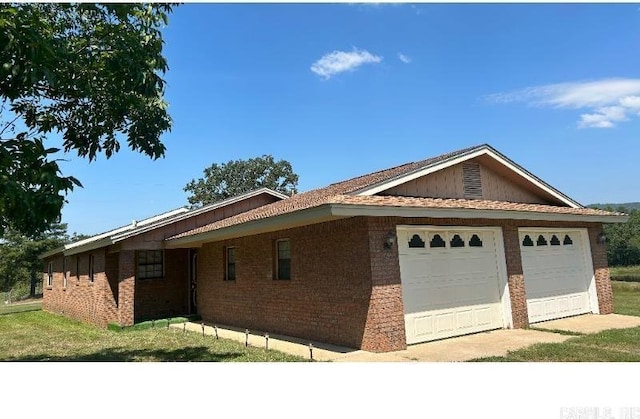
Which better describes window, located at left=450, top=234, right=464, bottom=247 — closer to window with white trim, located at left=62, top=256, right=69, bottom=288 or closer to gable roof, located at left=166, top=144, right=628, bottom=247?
gable roof, located at left=166, top=144, right=628, bottom=247

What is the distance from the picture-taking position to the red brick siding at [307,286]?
9234 millimetres

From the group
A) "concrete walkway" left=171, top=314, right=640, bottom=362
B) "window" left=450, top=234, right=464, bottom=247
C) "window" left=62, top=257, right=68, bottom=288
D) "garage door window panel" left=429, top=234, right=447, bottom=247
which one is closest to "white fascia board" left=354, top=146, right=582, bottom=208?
"garage door window panel" left=429, top=234, right=447, bottom=247

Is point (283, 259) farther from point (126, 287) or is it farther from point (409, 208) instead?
point (126, 287)

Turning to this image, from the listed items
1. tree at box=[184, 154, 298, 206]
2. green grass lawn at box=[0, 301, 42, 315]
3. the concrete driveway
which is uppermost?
tree at box=[184, 154, 298, 206]

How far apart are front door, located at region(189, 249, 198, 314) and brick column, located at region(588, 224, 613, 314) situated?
506 inches

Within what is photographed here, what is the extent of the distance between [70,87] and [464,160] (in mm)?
8705

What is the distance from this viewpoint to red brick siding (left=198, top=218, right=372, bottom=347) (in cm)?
923

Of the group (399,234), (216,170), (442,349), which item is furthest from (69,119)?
(216,170)

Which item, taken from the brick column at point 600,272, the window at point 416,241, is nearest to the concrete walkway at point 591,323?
the brick column at point 600,272

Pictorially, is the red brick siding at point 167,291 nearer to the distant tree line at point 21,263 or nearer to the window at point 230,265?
the window at point 230,265

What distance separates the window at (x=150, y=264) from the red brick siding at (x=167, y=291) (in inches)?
7.4

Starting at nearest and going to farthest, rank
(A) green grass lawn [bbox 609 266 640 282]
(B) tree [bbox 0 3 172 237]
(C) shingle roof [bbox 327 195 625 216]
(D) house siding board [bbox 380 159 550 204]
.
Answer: (B) tree [bbox 0 3 172 237] < (C) shingle roof [bbox 327 195 625 216] < (D) house siding board [bbox 380 159 550 204] < (A) green grass lawn [bbox 609 266 640 282]

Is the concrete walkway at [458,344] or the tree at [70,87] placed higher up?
the tree at [70,87]

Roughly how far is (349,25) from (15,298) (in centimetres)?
4438
